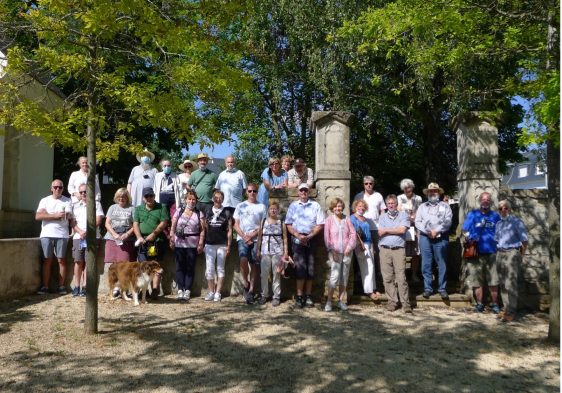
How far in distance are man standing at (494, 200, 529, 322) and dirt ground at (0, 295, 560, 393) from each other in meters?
0.39

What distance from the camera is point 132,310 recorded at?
7.40m

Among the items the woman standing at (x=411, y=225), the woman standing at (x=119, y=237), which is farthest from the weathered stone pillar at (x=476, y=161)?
the woman standing at (x=119, y=237)

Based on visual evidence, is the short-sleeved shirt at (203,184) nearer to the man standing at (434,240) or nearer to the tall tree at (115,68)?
the tall tree at (115,68)

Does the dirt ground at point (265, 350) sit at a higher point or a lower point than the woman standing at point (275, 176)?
lower

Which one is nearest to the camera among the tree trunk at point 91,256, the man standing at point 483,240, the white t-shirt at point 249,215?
the tree trunk at point 91,256

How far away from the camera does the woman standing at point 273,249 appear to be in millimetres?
7922

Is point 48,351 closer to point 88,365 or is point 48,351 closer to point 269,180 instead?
point 88,365

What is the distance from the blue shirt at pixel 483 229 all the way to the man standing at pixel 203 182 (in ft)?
13.3

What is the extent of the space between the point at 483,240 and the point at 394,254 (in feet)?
4.58

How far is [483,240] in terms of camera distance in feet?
26.6

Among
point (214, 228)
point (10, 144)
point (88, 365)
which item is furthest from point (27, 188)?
point (88, 365)

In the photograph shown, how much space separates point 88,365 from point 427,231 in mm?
5189

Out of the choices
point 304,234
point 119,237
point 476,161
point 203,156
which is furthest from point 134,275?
point 476,161

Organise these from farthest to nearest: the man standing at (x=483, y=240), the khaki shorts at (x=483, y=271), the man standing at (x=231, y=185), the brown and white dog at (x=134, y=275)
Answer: the man standing at (x=231, y=185) < the man standing at (x=483, y=240) < the khaki shorts at (x=483, y=271) < the brown and white dog at (x=134, y=275)
